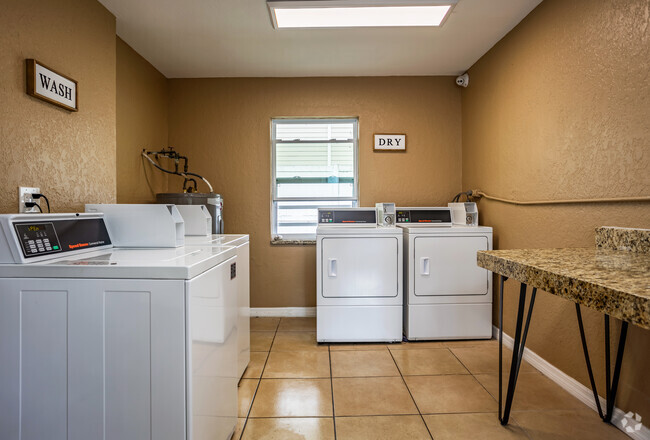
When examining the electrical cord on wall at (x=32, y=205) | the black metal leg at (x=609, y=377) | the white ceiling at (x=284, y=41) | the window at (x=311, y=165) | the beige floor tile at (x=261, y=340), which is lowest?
the beige floor tile at (x=261, y=340)

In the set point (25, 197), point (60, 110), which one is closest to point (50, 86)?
point (60, 110)

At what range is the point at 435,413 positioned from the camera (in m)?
1.84

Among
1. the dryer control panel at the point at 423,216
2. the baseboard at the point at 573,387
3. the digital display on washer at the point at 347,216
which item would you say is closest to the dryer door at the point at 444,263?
the dryer control panel at the point at 423,216

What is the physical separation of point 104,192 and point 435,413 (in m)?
2.43

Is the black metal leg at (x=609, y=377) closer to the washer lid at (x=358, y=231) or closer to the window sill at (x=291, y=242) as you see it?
the washer lid at (x=358, y=231)

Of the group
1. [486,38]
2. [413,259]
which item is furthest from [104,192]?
[486,38]

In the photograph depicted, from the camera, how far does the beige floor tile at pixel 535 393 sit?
190cm

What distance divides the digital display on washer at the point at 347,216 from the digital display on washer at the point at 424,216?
0.91 ft

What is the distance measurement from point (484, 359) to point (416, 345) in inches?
19.8

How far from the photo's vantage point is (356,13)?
7.45 ft

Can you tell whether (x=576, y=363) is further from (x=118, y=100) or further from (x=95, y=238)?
(x=118, y=100)

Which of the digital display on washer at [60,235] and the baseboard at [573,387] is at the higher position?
the digital display on washer at [60,235]

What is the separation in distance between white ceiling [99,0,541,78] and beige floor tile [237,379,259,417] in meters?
2.45

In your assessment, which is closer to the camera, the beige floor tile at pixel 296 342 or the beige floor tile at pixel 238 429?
the beige floor tile at pixel 238 429
